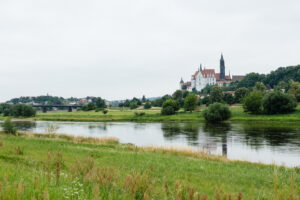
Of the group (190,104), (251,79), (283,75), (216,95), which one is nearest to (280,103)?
(190,104)

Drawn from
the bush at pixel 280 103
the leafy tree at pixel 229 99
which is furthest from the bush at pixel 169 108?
the bush at pixel 280 103

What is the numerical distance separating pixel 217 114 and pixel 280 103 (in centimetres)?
1701

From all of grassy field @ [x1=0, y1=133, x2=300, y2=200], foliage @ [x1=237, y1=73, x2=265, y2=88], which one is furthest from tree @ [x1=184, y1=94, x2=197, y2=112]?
foliage @ [x1=237, y1=73, x2=265, y2=88]

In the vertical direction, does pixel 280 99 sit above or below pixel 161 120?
above

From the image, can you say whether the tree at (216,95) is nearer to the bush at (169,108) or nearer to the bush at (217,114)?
the bush at (169,108)

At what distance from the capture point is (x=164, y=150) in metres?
22.2

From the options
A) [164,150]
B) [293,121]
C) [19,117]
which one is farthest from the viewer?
[19,117]

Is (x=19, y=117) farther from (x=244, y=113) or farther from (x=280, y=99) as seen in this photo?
(x=280, y=99)

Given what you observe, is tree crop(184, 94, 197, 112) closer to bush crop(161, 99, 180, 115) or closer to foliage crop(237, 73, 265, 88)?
bush crop(161, 99, 180, 115)

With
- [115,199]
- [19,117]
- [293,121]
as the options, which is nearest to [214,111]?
[293,121]

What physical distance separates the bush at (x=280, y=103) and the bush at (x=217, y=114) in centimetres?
1130

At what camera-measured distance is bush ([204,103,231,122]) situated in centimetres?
6100

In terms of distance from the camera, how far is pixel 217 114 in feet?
200

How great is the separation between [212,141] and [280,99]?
3906 cm
